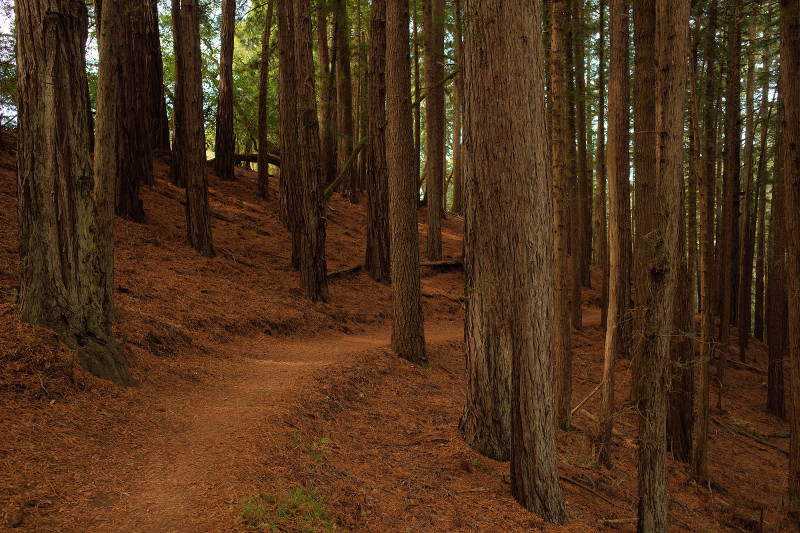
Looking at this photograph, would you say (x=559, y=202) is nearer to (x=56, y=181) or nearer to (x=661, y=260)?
(x=661, y=260)

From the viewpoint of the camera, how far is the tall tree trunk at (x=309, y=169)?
11.6 m

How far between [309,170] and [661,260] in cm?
823

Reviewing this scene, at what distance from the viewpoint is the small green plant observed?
3785mm

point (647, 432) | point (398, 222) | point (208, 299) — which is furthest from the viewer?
point (208, 299)

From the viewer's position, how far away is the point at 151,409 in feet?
19.2

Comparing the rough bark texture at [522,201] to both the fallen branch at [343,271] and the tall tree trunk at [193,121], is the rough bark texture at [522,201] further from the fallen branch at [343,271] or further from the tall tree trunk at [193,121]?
the fallen branch at [343,271]

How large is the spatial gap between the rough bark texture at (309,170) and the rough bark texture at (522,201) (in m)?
7.14

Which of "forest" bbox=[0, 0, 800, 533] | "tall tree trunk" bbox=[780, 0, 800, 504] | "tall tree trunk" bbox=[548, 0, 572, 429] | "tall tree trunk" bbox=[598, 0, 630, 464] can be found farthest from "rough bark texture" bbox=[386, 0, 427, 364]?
"tall tree trunk" bbox=[780, 0, 800, 504]

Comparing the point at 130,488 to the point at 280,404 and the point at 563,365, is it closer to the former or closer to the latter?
the point at 280,404


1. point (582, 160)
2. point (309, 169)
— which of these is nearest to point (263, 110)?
point (309, 169)

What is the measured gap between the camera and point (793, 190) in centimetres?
827

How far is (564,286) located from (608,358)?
1.18m

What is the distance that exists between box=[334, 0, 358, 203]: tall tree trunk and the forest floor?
922cm

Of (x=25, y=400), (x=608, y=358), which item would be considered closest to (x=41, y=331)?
(x=25, y=400)
